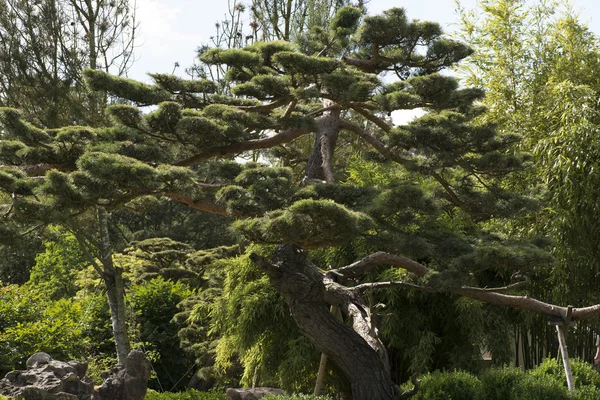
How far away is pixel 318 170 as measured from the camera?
5.52 meters

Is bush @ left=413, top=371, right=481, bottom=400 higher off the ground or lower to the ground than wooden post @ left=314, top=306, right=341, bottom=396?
lower

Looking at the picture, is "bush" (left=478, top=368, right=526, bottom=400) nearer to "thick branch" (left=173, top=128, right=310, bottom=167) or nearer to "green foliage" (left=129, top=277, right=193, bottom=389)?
"thick branch" (left=173, top=128, right=310, bottom=167)

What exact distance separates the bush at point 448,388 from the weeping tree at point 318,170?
0.40 m

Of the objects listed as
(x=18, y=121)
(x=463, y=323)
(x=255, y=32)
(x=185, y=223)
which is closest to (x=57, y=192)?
(x=18, y=121)

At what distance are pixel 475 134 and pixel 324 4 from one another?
5.61m

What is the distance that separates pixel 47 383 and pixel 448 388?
2.85m

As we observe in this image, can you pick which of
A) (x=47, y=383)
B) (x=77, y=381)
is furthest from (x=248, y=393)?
(x=47, y=383)

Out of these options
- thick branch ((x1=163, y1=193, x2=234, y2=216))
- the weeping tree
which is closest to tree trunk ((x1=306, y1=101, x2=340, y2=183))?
the weeping tree

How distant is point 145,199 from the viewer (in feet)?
18.4

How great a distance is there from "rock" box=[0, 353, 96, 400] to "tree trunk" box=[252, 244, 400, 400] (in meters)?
1.63

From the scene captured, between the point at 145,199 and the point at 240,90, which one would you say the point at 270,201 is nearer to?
the point at 240,90

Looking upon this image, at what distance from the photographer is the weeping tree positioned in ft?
13.9

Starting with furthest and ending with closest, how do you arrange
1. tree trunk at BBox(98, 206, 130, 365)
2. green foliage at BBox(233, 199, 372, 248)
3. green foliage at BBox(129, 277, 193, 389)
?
green foliage at BBox(129, 277, 193, 389) < tree trunk at BBox(98, 206, 130, 365) < green foliage at BBox(233, 199, 372, 248)

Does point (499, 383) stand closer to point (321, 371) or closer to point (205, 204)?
point (321, 371)
